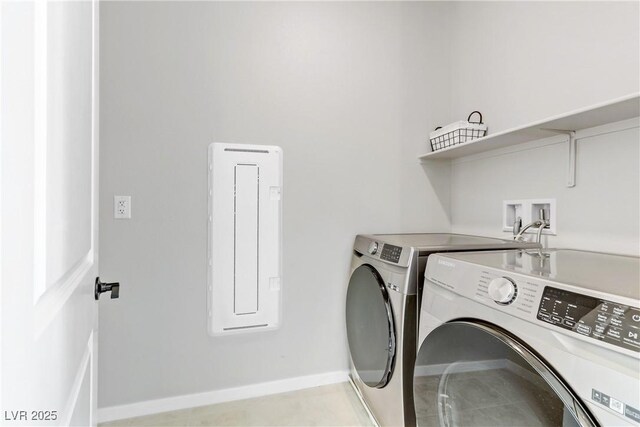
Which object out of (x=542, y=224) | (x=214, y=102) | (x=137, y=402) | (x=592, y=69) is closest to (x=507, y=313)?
(x=542, y=224)

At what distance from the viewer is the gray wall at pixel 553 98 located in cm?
114

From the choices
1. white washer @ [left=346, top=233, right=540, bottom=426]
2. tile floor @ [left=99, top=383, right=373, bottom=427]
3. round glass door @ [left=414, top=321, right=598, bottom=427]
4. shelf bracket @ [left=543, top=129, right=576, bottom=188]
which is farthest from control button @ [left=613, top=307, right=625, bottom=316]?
tile floor @ [left=99, top=383, right=373, bottom=427]

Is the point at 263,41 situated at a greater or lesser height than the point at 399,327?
greater

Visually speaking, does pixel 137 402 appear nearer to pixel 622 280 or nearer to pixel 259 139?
pixel 259 139

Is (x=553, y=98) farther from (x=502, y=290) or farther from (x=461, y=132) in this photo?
(x=502, y=290)

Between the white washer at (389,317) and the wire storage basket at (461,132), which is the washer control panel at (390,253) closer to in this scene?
the white washer at (389,317)

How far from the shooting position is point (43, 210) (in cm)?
40

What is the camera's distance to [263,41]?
5.77 feet

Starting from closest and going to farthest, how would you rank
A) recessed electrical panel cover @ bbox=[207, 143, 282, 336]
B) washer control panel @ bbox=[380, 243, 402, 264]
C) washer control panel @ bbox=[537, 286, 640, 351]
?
washer control panel @ bbox=[537, 286, 640, 351] → washer control panel @ bbox=[380, 243, 402, 264] → recessed electrical panel cover @ bbox=[207, 143, 282, 336]

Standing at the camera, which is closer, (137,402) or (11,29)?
Result: (11,29)

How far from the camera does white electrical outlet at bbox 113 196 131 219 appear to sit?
1.53m

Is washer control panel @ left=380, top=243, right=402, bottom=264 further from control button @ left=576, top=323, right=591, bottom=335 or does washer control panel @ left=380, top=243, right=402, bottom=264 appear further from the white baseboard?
the white baseboard

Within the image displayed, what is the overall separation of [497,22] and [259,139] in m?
1.46

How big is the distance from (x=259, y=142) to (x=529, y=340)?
1492 millimetres
